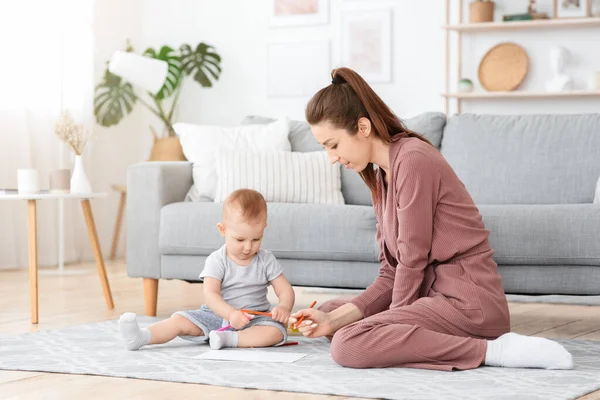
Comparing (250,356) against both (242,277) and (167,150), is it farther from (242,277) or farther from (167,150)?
(167,150)

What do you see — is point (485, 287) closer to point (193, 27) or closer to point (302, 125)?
point (302, 125)

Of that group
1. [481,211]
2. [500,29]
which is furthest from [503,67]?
[481,211]

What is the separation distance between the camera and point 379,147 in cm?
256

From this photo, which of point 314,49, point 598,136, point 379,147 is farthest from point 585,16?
point 379,147

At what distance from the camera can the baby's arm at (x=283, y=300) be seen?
271 cm

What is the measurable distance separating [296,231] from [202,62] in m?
3.15

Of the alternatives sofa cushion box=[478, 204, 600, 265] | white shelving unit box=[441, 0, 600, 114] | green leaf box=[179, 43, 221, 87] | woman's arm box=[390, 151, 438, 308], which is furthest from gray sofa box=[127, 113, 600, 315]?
green leaf box=[179, 43, 221, 87]

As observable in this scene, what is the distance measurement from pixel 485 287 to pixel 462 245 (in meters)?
0.13

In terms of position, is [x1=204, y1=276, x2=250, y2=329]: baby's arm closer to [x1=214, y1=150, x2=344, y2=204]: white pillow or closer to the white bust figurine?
[x1=214, y1=150, x2=344, y2=204]: white pillow

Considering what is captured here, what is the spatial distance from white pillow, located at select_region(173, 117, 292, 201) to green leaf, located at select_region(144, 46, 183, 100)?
2.09 metres

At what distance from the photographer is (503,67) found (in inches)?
226

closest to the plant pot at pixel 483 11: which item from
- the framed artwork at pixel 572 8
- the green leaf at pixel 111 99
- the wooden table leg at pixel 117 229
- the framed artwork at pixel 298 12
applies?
the framed artwork at pixel 572 8

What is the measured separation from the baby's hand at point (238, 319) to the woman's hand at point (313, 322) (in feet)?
0.89

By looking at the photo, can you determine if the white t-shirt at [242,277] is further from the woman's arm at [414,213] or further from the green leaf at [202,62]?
the green leaf at [202,62]
